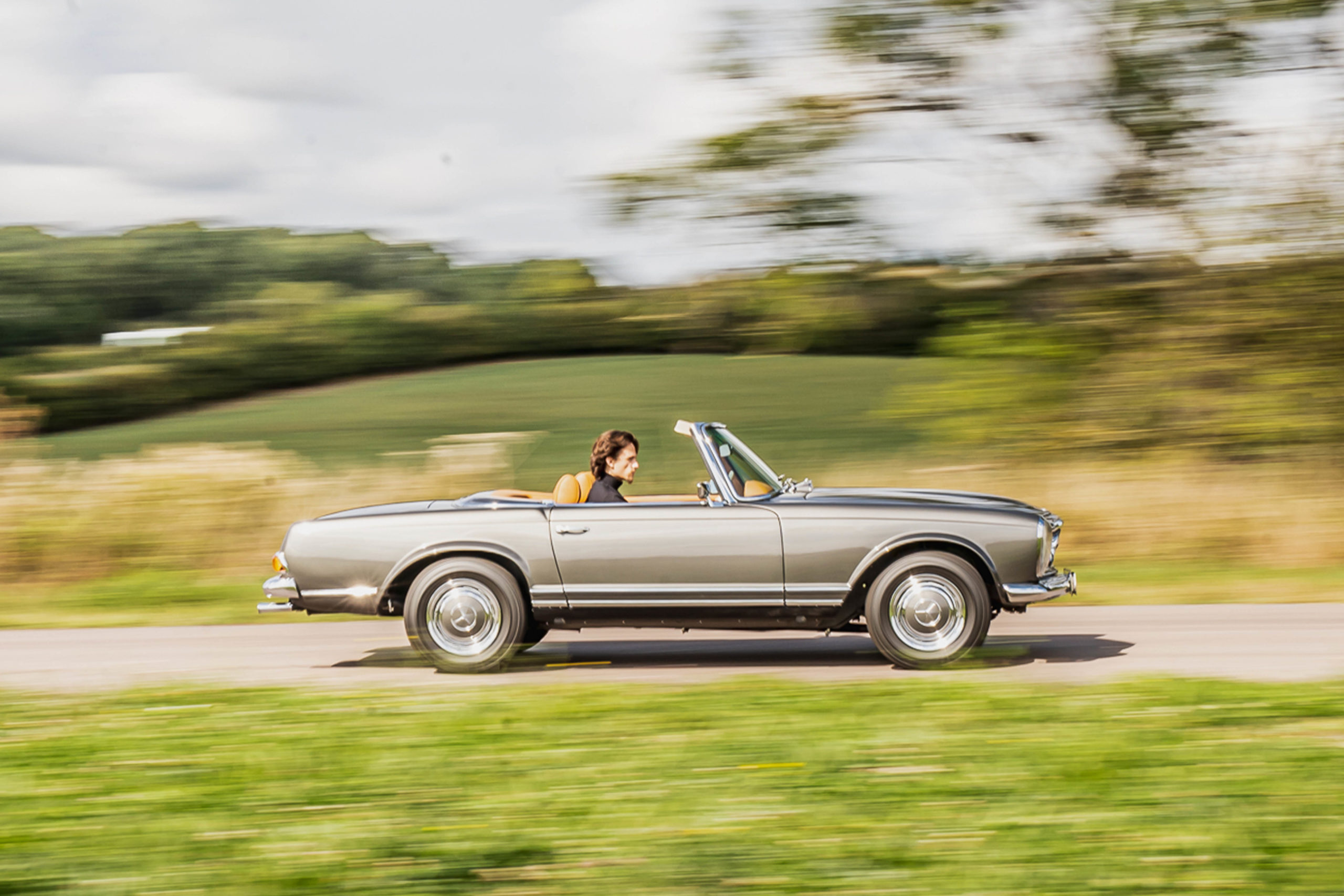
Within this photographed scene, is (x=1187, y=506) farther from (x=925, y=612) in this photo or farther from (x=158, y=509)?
(x=158, y=509)

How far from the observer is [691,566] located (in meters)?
7.41

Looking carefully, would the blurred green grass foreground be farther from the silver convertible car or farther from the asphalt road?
the silver convertible car

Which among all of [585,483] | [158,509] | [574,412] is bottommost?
[158,509]

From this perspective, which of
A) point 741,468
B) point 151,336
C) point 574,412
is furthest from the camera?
point 151,336

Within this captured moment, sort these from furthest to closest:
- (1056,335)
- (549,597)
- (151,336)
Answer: (151,336) < (1056,335) < (549,597)

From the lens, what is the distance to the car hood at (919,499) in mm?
7574

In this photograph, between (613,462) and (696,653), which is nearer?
(613,462)

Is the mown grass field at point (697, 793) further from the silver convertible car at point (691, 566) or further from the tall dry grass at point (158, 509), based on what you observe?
the tall dry grass at point (158, 509)

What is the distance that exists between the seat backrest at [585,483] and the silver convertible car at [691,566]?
13cm

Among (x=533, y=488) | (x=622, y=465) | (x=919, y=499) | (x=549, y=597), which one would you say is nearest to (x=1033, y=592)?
(x=919, y=499)

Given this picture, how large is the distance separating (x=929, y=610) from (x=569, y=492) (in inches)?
90.5

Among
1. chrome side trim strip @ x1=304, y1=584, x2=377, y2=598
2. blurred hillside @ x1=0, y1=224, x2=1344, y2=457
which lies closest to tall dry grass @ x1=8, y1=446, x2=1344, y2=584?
blurred hillside @ x1=0, y1=224, x2=1344, y2=457

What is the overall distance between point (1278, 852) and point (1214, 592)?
795 centimetres

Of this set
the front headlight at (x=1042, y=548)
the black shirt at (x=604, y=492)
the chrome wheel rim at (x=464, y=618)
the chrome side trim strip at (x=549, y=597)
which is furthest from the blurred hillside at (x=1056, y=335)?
the chrome wheel rim at (x=464, y=618)
